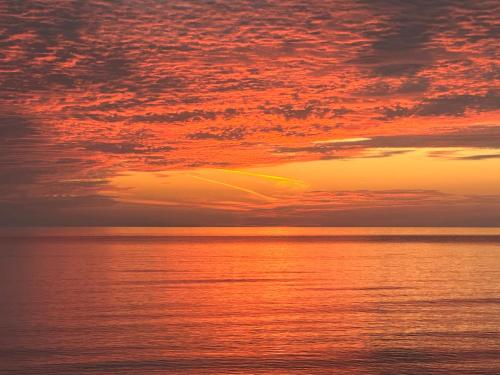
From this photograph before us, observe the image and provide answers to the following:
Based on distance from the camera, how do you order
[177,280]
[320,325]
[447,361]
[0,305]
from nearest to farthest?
[447,361], [320,325], [0,305], [177,280]

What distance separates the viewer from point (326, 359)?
2703 cm

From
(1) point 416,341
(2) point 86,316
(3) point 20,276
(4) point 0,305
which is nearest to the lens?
(1) point 416,341

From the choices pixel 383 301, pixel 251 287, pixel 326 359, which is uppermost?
pixel 251 287

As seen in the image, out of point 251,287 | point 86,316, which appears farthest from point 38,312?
point 251,287

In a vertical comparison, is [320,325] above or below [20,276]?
below

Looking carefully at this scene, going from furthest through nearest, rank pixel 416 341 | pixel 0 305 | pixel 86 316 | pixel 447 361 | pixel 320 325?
pixel 0 305, pixel 86 316, pixel 320 325, pixel 416 341, pixel 447 361

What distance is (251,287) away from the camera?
53.1 meters

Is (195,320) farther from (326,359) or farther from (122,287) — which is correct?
(122,287)

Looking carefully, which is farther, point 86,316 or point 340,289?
point 340,289

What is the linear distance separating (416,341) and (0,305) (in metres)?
24.3

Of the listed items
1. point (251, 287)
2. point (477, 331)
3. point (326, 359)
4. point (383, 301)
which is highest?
point (251, 287)

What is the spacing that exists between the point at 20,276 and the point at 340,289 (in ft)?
96.6

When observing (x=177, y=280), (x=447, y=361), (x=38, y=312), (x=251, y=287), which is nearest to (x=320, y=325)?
(x=447, y=361)

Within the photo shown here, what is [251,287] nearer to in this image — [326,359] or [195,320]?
[195,320]
